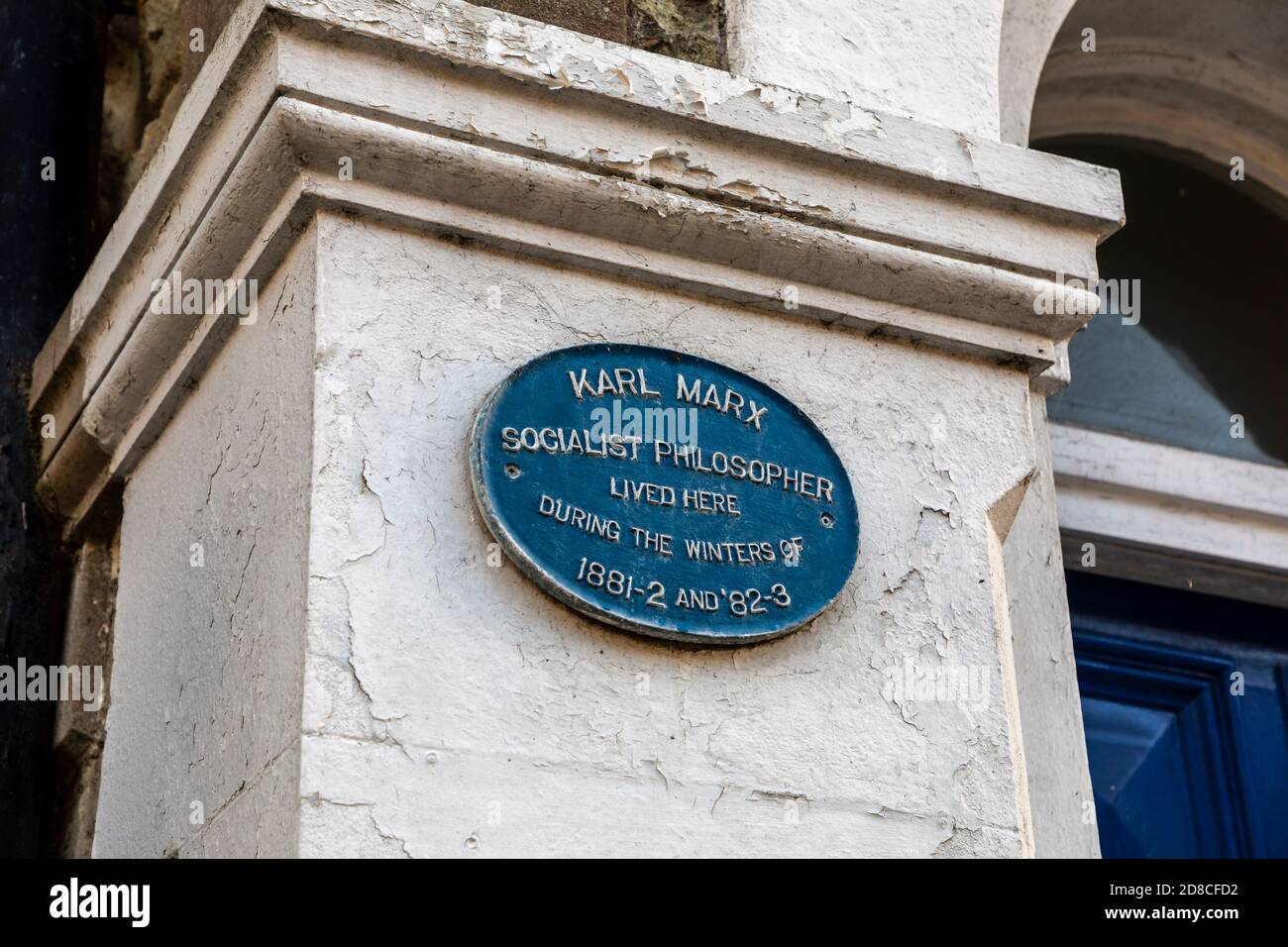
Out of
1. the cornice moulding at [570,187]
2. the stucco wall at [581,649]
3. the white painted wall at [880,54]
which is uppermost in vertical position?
the white painted wall at [880,54]

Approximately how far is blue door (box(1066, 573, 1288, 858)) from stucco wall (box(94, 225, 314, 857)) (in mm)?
1531

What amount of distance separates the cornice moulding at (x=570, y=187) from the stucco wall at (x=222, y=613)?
10cm

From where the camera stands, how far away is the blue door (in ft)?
10.1

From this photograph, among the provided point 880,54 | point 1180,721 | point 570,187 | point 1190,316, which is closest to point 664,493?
point 570,187

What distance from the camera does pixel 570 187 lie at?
225 cm

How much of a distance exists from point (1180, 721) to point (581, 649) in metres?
1.53

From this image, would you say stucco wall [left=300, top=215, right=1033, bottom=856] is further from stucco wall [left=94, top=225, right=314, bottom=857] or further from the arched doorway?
the arched doorway

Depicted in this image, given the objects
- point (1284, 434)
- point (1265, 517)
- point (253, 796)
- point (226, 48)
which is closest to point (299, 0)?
point (226, 48)

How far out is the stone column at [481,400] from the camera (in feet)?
6.53

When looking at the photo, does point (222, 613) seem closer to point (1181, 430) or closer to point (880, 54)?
point (880, 54)

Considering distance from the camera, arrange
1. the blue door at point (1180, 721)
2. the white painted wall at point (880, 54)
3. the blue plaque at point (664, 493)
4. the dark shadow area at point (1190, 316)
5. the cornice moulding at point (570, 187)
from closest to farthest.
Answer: the blue plaque at point (664, 493), the cornice moulding at point (570, 187), the white painted wall at point (880, 54), the blue door at point (1180, 721), the dark shadow area at point (1190, 316)

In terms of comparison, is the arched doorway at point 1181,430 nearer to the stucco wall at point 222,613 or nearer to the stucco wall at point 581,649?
the stucco wall at point 581,649

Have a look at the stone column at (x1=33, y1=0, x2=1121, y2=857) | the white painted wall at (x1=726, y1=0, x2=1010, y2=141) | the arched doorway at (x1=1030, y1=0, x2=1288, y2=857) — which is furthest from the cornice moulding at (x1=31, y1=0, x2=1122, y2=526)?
the arched doorway at (x1=1030, y1=0, x2=1288, y2=857)

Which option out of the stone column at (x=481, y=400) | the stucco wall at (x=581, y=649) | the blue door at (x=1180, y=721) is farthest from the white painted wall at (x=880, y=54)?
the blue door at (x=1180, y=721)
